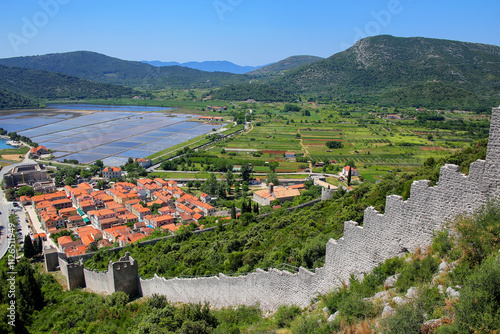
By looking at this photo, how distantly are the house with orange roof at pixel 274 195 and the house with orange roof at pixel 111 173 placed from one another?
27.4 meters

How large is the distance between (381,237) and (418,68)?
185087 mm

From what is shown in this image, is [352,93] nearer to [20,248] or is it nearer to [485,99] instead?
[485,99]

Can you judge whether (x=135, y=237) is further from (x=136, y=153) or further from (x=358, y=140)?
(x=358, y=140)

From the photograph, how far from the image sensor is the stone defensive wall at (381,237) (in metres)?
6.49

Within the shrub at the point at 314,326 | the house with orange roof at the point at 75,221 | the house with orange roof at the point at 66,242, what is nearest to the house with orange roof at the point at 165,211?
the house with orange roof at the point at 75,221

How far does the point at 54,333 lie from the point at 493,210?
57.2 feet

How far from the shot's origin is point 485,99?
12150 centimetres

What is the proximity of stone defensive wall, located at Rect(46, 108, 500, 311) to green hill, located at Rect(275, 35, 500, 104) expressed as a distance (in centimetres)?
14824

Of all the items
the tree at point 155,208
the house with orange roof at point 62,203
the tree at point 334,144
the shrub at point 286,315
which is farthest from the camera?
the tree at point 334,144

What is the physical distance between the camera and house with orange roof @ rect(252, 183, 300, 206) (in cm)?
4553

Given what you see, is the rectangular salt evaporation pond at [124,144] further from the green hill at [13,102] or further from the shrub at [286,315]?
the green hill at [13,102]

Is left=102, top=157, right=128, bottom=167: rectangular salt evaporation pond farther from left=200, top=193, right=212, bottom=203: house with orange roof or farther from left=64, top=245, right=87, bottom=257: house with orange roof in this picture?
left=64, top=245, right=87, bottom=257: house with orange roof

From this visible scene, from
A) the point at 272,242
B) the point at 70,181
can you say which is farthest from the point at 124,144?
the point at 272,242

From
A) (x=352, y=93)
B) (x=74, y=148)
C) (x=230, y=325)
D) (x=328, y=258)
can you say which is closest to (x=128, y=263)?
(x=230, y=325)
